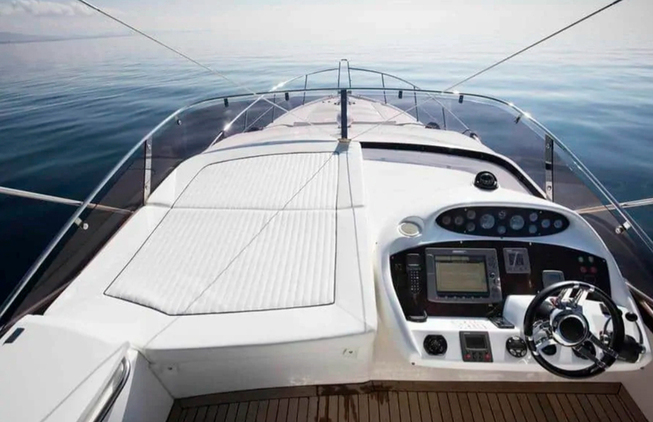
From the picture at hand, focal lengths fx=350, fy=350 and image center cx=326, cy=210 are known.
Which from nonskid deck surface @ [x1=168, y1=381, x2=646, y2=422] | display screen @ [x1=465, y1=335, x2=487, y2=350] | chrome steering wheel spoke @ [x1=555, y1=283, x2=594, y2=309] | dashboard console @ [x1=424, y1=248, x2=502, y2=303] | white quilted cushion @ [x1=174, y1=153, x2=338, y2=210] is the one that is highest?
white quilted cushion @ [x1=174, y1=153, x2=338, y2=210]

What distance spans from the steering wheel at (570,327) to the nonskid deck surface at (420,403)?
591mm

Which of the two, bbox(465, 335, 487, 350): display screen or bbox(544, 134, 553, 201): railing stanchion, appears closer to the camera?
bbox(465, 335, 487, 350): display screen

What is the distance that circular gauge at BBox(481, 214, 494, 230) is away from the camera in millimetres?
1785

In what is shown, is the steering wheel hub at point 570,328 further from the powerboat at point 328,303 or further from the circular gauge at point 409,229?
the circular gauge at point 409,229

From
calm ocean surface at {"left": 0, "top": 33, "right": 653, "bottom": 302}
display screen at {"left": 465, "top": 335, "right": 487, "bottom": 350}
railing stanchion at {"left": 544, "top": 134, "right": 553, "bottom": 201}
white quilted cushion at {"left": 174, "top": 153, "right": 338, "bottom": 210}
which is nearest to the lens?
display screen at {"left": 465, "top": 335, "right": 487, "bottom": 350}

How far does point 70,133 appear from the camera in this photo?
5.85m

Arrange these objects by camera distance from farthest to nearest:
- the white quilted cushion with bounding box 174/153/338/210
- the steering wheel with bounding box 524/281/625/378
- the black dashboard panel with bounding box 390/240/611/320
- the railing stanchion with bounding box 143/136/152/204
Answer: the railing stanchion with bounding box 143/136/152/204, the white quilted cushion with bounding box 174/153/338/210, the black dashboard panel with bounding box 390/240/611/320, the steering wheel with bounding box 524/281/625/378

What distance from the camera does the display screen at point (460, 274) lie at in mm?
1731

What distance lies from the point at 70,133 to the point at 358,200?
597 cm

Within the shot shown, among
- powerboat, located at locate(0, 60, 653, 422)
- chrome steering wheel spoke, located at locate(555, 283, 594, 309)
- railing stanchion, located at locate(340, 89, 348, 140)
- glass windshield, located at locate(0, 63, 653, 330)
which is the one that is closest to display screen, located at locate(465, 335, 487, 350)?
powerboat, located at locate(0, 60, 653, 422)

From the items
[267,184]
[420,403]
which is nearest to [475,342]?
[420,403]

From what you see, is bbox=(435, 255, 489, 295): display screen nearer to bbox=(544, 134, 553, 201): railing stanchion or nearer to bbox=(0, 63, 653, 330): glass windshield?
bbox=(0, 63, 653, 330): glass windshield

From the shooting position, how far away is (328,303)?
1.46m

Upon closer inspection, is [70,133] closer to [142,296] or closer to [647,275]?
[142,296]
